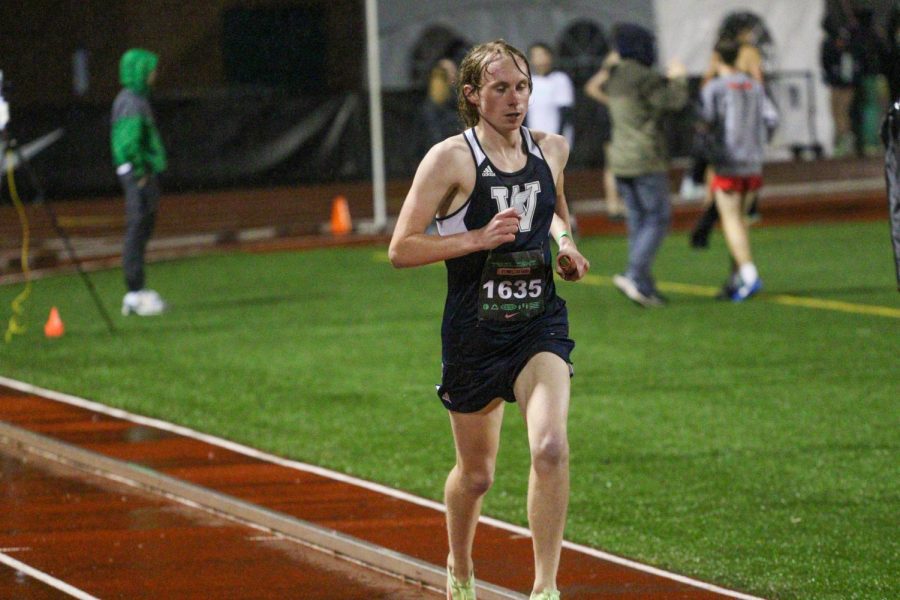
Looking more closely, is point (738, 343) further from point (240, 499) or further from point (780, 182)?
point (780, 182)

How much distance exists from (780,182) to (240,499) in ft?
78.6

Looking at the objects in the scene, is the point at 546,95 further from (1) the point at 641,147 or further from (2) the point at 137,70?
(2) the point at 137,70

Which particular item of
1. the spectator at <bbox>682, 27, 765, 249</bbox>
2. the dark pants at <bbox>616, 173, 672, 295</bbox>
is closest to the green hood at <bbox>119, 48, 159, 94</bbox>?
the dark pants at <bbox>616, 173, 672, 295</bbox>

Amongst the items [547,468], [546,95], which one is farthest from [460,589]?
[546,95]

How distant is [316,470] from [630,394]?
2.49 metres

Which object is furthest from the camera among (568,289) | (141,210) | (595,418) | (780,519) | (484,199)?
(568,289)

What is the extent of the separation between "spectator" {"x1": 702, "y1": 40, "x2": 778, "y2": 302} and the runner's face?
8911 millimetres

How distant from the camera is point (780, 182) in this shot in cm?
3038

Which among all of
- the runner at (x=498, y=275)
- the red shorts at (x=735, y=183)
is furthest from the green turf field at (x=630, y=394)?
the runner at (x=498, y=275)

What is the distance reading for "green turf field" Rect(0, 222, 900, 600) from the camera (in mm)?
6918

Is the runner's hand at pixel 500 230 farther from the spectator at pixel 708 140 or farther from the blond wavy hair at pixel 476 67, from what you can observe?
the spectator at pixel 708 140

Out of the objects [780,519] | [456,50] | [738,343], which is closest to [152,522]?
[780,519]

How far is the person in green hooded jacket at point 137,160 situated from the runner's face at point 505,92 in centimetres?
885

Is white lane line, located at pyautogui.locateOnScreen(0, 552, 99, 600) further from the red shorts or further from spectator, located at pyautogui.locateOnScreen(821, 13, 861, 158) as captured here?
spectator, located at pyautogui.locateOnScreen(821, 13, 861, 158)
